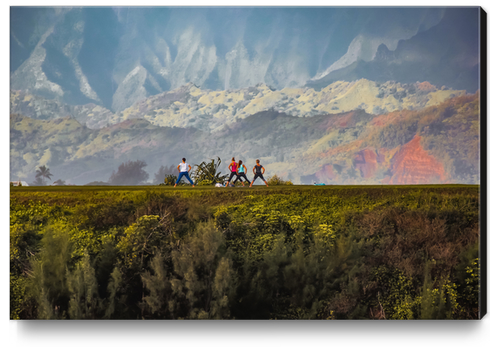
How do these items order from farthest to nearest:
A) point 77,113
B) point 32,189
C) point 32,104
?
point 77,113 < point 32,104 < point 32,189

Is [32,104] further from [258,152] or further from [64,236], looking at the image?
[258,152]

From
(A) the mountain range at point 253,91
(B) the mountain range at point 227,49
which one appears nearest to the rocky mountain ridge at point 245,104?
(A) the mountain range at point 253,91

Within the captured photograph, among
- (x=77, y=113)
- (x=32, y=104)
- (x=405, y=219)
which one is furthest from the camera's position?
(x=77, y=113)

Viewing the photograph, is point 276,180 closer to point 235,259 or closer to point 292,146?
point 292,146

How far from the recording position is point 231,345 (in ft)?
26.5

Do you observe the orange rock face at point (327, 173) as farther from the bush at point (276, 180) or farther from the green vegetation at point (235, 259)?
the green vegetation at point (235, 259)

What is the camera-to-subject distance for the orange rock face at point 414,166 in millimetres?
13828

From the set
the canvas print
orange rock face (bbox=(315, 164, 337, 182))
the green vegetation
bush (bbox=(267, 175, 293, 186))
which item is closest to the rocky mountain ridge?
the canvas print

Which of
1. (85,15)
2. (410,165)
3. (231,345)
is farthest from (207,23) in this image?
(410,165)

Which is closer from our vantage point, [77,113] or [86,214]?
[86,214]

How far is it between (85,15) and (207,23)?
2.74 meters

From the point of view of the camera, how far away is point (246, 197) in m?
10.2

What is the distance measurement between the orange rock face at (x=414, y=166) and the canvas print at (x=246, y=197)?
0.26 ft

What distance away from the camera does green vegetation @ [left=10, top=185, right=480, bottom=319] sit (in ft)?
27.3
